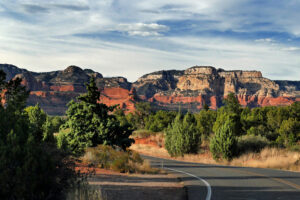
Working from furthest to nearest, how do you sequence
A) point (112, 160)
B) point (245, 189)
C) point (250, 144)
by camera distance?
point (250, 144)
point (112, 160)
point (245, 189)

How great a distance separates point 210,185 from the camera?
13750mm

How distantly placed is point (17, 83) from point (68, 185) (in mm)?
6388

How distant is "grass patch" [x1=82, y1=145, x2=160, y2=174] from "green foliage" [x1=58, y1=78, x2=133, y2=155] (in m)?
1.02

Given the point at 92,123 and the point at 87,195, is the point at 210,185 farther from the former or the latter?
the point at 92,123

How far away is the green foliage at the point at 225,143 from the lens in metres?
26.2

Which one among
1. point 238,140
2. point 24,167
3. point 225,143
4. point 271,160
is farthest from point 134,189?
point 238,140

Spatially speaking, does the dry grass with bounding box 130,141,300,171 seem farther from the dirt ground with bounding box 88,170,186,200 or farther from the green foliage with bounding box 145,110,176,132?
the green foliage with bounding box 145,110,176,132

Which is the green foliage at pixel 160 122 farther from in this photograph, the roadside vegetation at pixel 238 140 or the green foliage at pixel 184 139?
the green foliage at pixel 184 139

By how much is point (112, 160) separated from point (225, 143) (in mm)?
11175

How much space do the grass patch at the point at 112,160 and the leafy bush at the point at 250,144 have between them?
1198cm

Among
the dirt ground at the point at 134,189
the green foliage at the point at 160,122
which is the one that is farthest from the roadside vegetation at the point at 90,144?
the green foliage at the point at 160,122

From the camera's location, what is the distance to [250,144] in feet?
96.7

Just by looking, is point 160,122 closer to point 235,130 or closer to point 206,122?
point 206,122

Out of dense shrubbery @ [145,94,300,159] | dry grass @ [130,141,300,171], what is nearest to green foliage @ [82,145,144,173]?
dry grass @ [130,141,300,171]
